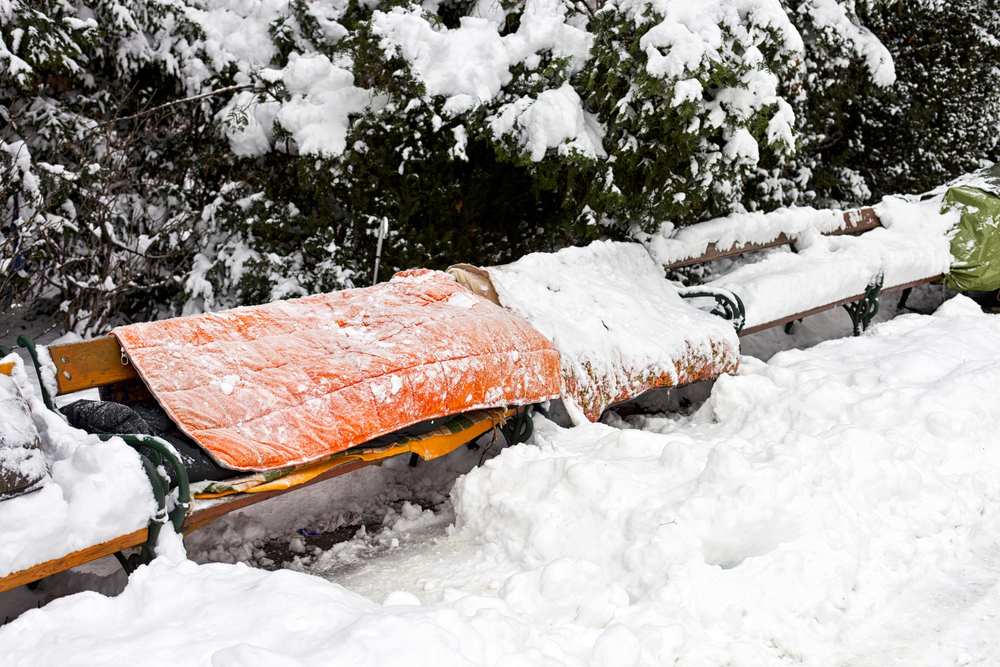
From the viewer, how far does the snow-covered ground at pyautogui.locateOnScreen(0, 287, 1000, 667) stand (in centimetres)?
192

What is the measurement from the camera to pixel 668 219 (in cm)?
545

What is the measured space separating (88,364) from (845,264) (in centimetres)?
497

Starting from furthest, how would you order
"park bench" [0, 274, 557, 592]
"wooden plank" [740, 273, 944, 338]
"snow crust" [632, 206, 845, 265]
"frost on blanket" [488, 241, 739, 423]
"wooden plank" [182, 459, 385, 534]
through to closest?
"snow crust" [632, 206, 845, 265]
"wooden plank" [740, 273, 944, 338]
"frost on blanket" [488, 241, 739, 423]
"wooden plank" [182, 459, 385, 534]
"park bench" [0, 274, 557, 592]

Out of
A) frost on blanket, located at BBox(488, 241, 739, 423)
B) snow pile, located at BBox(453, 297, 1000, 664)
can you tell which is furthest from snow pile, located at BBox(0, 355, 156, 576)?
frost on blanket, located at BBox(488, 241, 739, 423)

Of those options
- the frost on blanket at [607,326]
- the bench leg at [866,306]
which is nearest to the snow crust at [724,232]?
the frost on blanket at [607,326]

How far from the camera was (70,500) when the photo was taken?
2.25 m

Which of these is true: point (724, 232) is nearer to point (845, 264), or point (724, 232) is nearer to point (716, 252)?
Result: point (716, 252)

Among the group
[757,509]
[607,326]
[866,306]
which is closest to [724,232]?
[866,306]

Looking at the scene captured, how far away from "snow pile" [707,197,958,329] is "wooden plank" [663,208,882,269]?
9cm

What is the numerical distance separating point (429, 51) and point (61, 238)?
283 centimetres

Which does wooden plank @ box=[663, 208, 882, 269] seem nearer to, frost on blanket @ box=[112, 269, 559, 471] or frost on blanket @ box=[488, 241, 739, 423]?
frost on blanket @ box=[488, 241, 739, 423]

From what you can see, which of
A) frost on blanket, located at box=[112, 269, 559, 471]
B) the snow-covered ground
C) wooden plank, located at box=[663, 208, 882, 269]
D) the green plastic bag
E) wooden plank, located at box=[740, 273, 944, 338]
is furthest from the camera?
the green plastic bag

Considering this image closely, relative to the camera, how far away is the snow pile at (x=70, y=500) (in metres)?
2.09

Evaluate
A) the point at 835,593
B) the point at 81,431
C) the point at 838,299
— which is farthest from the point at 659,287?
the point at 81,431
